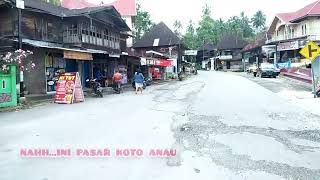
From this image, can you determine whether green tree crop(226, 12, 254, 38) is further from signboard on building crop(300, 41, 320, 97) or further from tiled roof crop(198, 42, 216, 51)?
signboard on building crop(300, 41, 320, 97)

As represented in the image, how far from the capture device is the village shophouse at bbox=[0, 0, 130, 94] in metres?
21.6

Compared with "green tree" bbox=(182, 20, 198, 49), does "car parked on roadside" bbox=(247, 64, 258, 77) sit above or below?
below

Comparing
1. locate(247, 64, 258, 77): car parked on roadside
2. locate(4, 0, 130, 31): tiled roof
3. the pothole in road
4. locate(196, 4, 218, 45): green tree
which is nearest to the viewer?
the pothole in road

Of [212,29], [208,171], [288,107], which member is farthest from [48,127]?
[212,29]

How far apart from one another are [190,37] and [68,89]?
284ft

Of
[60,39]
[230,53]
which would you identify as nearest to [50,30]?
[60,39]

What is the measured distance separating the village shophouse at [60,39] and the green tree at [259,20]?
264ft

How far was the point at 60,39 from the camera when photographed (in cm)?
2684

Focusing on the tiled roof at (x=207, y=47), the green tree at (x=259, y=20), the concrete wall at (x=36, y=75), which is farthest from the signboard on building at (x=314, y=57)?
the green tree at (x=259, y=20)

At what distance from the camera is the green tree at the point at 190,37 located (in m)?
98.9

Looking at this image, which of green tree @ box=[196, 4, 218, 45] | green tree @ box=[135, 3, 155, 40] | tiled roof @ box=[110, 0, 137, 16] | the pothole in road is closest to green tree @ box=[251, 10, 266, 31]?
green tree @ box=[196, 4, 218, 45]

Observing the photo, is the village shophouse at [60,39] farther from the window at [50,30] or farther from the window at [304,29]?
the window at [304,29]

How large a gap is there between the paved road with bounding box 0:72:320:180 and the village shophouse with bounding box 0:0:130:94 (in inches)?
286

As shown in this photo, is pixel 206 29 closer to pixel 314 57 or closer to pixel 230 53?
pixel 230 53
